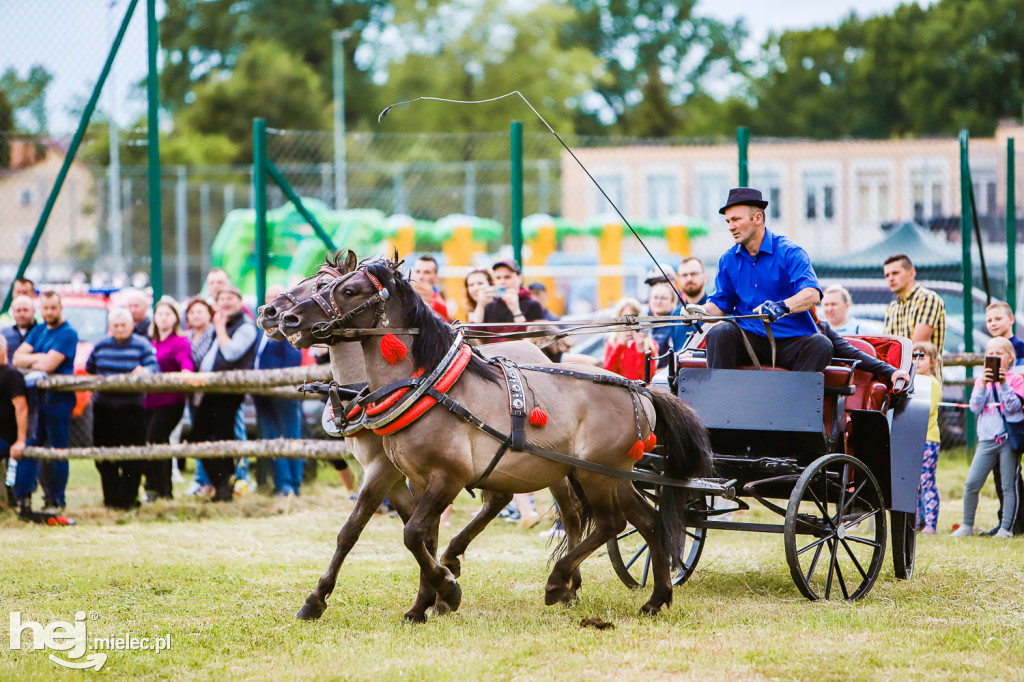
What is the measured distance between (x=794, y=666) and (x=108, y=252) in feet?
60.8

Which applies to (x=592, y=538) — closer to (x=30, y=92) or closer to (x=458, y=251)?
(x=30, y=92)

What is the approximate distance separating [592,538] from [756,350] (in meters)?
1.44

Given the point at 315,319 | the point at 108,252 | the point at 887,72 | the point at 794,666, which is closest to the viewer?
the point at 794,666

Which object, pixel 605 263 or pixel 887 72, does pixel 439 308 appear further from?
pixel 887 72

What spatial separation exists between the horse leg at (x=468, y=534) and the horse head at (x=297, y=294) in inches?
62.1

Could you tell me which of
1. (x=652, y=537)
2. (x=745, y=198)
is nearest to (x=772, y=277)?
(x=745, y=198)

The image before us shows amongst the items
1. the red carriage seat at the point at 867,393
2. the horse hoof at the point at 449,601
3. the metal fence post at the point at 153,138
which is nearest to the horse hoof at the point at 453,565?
the horse hoof at the point at 449,601

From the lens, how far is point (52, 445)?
31.2 feet

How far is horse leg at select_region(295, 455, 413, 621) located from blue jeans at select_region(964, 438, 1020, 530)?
4.41m

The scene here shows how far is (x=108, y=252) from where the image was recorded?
21.0 meters

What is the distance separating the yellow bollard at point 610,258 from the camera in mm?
23188

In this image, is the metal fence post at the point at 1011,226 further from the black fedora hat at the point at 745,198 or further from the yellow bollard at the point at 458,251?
the yellow bollard at the point at 458,251

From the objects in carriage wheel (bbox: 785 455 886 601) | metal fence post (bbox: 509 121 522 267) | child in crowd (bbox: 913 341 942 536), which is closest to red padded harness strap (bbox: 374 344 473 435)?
carriage wheel (bbox: 785 455 886 601)

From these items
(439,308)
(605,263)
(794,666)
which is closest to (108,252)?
(605,263)
